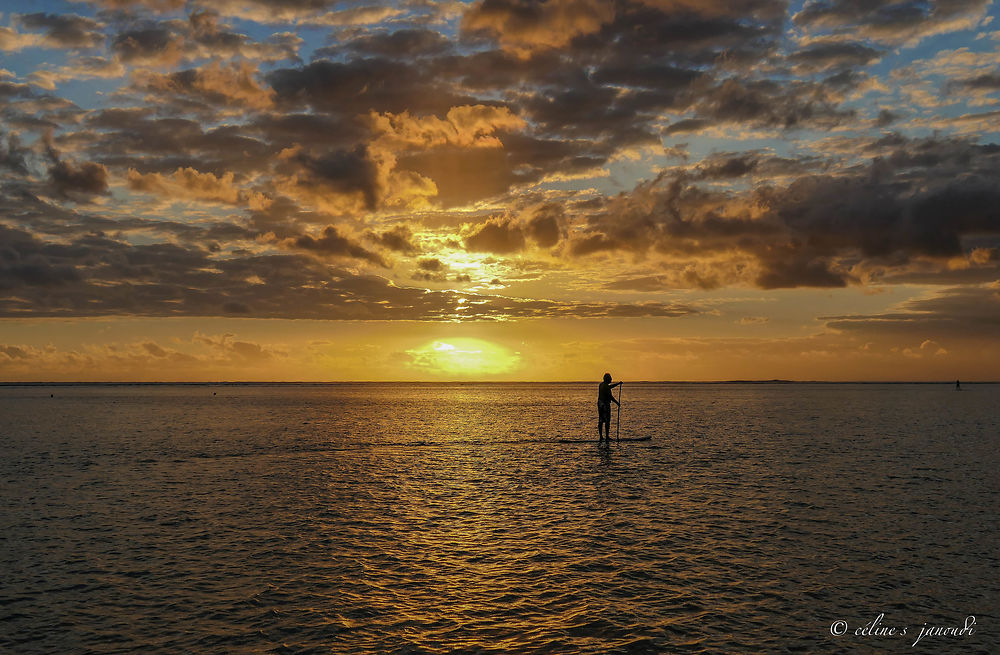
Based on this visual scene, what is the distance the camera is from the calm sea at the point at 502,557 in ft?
46.7

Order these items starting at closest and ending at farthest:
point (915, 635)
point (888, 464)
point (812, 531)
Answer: point (915, 635), point (812, 531), point (888, 464)

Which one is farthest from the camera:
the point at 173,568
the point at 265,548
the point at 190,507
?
the point at 190,507

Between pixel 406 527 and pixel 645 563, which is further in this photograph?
pixel 406 527

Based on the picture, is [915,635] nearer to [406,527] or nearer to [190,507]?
[406,527]

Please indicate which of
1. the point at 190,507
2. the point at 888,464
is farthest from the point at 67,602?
the point at 888,464

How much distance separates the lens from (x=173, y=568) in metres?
19.3

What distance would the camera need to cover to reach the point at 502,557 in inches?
791

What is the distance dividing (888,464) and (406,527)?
3466cm

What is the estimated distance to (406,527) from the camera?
24.7 metres

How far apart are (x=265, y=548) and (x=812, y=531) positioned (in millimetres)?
19088

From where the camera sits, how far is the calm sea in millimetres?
14242

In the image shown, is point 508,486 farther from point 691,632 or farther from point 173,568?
Result: point 691,632

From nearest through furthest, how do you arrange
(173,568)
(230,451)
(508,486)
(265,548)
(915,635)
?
1. (915,635)
2. (173,568)
3. (265,548)
4. (508,486)
5. (230,451)

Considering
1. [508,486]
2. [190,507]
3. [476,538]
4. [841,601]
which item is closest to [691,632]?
[841,601]
